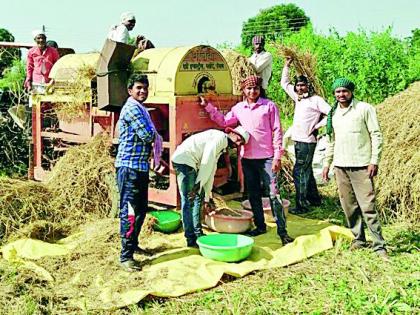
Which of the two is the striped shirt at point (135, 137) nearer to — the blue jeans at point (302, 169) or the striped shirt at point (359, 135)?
the striped shirt at point (359, 135)

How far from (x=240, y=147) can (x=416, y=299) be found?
2614mm

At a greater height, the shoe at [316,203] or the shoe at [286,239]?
the shoe at [316,203]

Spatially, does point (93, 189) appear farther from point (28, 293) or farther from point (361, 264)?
point (361, 264)

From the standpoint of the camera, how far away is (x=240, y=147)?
6.50 meters

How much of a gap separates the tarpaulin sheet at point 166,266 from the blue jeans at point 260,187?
221 millimetres

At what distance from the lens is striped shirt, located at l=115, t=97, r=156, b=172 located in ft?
17.5

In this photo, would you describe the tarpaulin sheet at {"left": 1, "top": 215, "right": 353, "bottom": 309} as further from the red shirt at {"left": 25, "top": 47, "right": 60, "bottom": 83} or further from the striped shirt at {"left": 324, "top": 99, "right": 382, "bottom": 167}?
the red shirt at {"left": 25, "top": 47, "right": 60, "bottom": 83}

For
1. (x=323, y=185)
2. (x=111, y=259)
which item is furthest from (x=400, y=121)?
(x=111, y=259)

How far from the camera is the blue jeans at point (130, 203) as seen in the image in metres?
5.40

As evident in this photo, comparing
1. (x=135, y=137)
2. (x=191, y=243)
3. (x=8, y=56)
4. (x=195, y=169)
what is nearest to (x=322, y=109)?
(x=195, y=169)

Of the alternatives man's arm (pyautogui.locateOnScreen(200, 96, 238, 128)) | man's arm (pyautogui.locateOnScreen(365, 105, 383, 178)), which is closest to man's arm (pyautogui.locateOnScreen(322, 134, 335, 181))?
man's arm (pyautogui.locateOnScreen(365, 105, 383, 178))

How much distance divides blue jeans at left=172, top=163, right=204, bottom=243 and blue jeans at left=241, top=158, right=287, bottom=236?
0.75 m

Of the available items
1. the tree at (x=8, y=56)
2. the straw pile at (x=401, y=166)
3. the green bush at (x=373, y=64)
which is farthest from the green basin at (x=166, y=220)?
the green bush at (x=373, y=64)

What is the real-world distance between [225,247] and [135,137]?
4.60 feet
